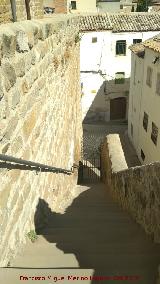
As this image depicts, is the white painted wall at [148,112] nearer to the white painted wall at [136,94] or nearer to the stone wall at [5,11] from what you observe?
the white painted wall at [136,94]

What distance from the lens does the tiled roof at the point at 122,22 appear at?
61.7 ft

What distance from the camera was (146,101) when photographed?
46.8 ft

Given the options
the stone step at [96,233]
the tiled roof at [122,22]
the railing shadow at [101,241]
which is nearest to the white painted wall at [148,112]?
the tiled roof at [122,22]

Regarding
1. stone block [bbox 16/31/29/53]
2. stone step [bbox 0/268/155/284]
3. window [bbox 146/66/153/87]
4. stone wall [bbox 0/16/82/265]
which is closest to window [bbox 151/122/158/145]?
window [bbox 146/66/153/87]

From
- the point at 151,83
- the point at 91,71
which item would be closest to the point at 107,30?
the point at 91,71

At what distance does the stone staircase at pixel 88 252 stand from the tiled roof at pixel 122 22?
1523 centimetres

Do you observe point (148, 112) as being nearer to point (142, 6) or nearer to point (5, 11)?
point (5, 11)

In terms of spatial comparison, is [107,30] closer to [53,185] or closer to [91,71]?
[91,71]

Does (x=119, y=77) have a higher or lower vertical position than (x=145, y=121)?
higher

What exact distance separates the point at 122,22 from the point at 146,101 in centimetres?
744

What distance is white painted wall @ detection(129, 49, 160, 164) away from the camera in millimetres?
12805

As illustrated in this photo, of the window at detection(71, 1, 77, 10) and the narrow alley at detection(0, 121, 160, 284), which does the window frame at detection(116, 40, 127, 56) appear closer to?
the window at detection(71, 1, 77, 10)

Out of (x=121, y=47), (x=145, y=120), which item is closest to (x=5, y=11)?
(x=145, y=120)

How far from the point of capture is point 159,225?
3.94m
